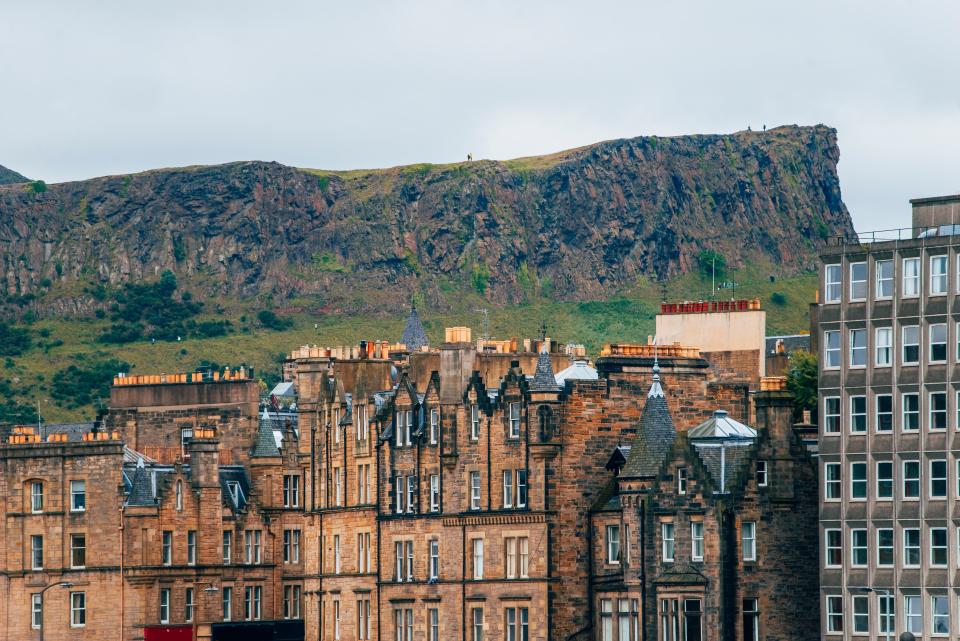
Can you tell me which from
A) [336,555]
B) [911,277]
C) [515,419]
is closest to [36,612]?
[336,555]

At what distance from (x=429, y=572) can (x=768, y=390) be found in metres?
22.0

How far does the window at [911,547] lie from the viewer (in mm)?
125125

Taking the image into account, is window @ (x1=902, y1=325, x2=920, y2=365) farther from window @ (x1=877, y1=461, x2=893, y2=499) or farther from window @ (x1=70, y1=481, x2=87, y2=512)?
window @ (x1=70, y1=481, x2=87, y2=512)

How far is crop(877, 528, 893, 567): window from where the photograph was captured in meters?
126

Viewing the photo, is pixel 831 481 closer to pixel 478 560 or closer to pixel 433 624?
pixel 478 560

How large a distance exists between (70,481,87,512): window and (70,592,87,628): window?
491cm

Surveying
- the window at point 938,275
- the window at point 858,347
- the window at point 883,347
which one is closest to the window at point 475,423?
the window at point 858,347

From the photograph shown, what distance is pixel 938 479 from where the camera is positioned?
4909 inches

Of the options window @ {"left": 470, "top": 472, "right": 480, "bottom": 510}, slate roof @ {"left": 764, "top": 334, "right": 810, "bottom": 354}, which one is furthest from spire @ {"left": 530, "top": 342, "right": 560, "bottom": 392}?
slate roof @ {"left": 764, "top": 334, "right": 810, "bottom": 354}

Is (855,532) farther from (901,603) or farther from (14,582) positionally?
(14,582)

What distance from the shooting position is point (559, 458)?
→ 13712cm

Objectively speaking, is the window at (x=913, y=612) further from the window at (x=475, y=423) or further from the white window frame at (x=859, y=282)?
the window at (x=475, y=423)

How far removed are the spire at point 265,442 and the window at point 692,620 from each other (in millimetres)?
40021

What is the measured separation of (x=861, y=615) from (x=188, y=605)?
48.4 meters
